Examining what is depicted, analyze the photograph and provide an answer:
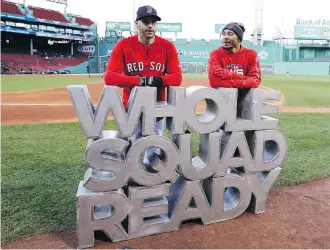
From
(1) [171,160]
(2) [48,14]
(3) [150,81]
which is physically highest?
(2) [48,14]

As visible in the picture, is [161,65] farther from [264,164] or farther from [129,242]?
[129,242]

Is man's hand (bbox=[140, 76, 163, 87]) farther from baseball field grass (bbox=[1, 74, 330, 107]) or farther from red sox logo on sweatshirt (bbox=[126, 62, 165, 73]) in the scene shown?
baseball field grass (bbox=[1, 74, 330, 107])

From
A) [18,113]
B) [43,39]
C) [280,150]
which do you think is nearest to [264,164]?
[280,150]

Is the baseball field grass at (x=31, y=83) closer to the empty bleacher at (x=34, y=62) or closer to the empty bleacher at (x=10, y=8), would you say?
the empty bleacher at (x=34, y=62)

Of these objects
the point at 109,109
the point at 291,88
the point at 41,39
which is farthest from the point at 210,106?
the point at 41,39

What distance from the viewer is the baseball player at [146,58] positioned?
324 cm

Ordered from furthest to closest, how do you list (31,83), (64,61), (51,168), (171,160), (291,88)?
(64,61), (31,83), (291,88), (51,168), (171,160)

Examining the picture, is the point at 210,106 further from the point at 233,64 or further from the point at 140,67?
the point at 140,67

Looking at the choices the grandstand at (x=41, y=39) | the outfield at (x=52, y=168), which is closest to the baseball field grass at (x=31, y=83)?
the outfield at (x=52, y=168)

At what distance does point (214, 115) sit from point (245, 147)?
0.49 meters

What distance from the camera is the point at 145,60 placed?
344cm

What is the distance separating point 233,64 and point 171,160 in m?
1.31

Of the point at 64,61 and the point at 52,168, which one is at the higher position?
the point at 64,61

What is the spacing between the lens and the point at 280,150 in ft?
11.9
